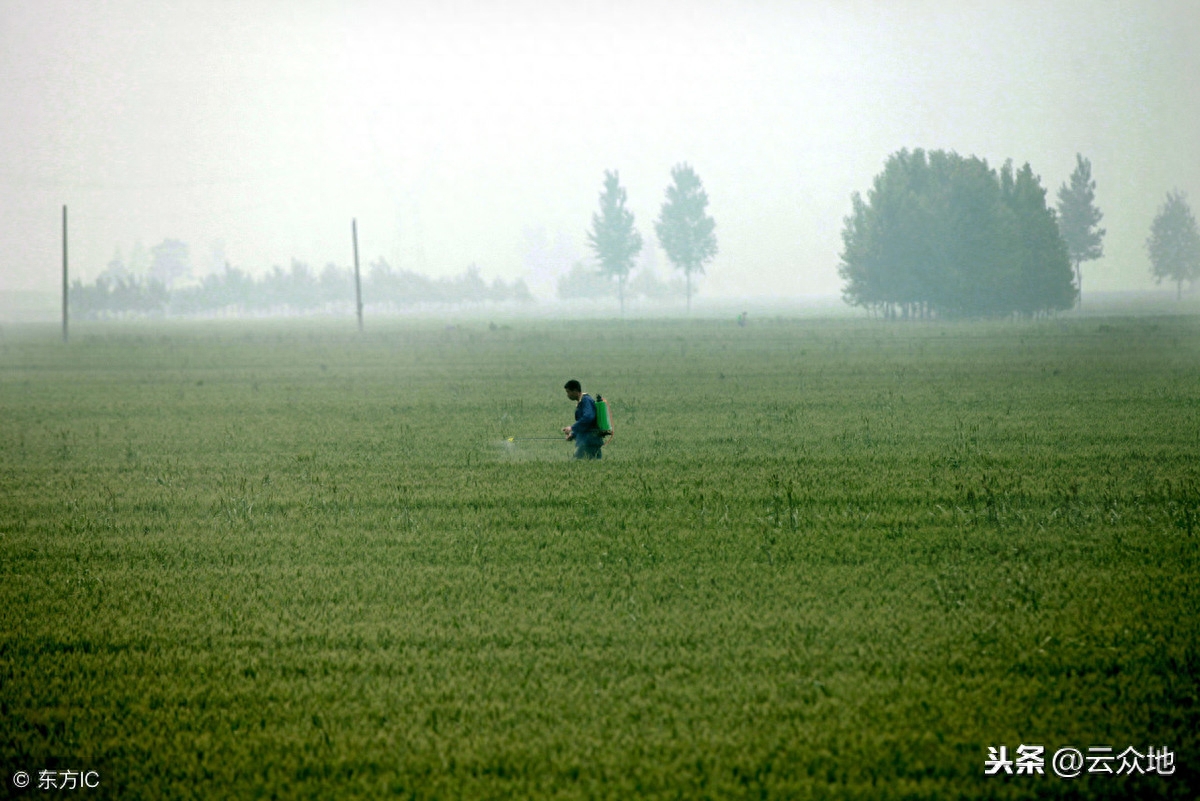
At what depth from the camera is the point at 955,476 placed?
1683 centimetres

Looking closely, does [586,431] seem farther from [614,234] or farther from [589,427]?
[614,234]

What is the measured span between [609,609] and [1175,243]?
16337cm

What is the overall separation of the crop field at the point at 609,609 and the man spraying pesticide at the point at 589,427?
48cm

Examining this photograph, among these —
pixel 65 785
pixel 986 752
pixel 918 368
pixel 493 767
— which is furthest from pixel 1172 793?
pixel 918 368

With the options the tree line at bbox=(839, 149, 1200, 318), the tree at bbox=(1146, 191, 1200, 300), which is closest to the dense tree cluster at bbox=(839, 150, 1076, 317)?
the tree line at bbox=(839, 149, 1200, 318)

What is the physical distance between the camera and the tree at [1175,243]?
153m

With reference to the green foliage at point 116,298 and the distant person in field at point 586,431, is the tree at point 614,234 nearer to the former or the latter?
the green foliage at point 116,298

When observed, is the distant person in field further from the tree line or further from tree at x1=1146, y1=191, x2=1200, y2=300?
tree at x1=1146, y1=191, x2=1200, y2=300

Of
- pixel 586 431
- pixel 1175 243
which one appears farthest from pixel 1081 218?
pixel 586 431

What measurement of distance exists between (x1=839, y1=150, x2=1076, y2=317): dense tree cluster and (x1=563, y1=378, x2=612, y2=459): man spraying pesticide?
85842mm

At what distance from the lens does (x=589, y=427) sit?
18594mm

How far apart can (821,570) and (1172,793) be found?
501 centimetres

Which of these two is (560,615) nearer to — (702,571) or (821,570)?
(702,571)

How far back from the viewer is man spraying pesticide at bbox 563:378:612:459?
1836 cm
